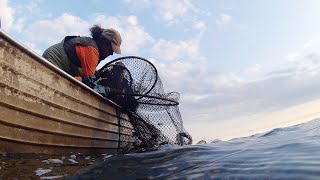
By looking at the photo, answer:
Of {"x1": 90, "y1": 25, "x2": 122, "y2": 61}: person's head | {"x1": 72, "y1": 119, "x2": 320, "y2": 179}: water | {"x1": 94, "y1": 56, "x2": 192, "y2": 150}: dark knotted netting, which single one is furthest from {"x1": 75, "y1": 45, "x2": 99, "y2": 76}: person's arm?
{"x1": 72, "y1": 119, "x2": 320, "y2": 179}: water

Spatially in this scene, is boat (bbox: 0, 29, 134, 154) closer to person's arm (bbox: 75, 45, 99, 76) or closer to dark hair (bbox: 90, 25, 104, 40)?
person's arm (bbox: 75, 45, 99, 76)

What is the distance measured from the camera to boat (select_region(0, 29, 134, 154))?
3.62m

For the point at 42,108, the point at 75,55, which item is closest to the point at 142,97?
the point at 75,55

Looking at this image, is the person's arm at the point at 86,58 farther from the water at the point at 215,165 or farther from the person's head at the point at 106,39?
the water at the point at 215,165

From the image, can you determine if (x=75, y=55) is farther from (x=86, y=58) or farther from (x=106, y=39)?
(x=106, y=39)

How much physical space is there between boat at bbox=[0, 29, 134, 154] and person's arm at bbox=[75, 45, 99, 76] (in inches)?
22.1

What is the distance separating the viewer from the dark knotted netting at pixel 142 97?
6.66 metres

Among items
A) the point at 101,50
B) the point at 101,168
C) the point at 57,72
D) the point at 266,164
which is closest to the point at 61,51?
the point at 101,50

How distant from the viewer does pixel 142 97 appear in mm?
6637

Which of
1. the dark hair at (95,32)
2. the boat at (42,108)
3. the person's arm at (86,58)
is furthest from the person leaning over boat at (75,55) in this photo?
the dark hair at (95,32)

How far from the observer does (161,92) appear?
7.15 metres

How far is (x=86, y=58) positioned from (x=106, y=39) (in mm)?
983

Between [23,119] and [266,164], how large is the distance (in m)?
2.73

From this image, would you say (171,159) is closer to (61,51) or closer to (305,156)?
(305,156)
